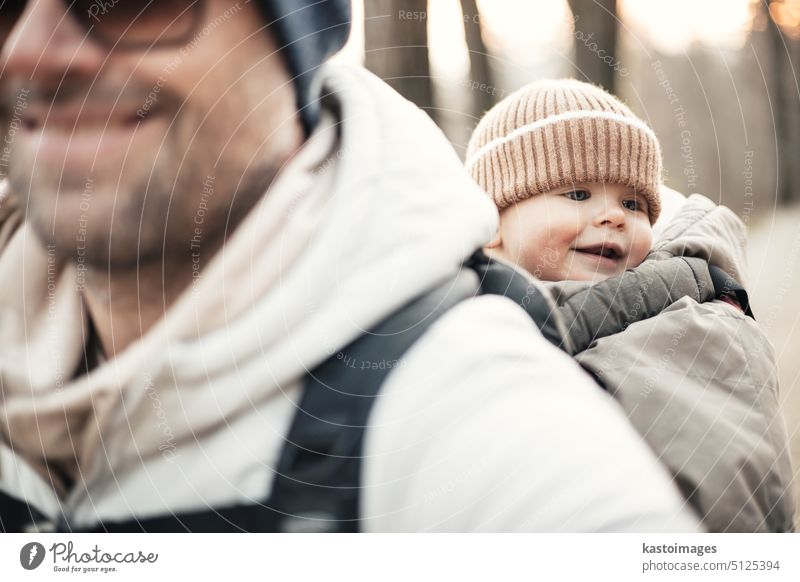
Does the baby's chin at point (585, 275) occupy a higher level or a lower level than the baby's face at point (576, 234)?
lower

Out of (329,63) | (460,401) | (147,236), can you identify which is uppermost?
(329,63)

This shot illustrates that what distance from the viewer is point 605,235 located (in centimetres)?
60

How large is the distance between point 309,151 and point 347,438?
20cm

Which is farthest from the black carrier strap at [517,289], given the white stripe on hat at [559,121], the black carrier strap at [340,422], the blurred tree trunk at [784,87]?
the blurred tree trunk at [784,87]

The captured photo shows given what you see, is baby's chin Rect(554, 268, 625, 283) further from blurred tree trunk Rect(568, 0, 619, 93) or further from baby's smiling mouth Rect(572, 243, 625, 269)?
blurred tree trunk Rect(568, 0, 619, 93)

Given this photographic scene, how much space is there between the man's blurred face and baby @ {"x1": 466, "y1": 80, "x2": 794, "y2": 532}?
187 millimetres

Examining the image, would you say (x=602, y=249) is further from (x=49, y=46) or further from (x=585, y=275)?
(x=49, y=46)

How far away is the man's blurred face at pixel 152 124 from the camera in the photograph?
1.80 ft

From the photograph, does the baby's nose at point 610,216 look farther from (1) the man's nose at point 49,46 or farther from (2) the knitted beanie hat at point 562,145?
(1) the man's nose at point 49,46

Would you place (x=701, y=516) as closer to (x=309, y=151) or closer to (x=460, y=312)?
(x=460, y=312)

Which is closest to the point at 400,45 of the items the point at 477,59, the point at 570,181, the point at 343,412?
the point at 477,59

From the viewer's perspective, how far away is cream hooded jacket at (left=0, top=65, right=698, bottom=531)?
51 centimetres

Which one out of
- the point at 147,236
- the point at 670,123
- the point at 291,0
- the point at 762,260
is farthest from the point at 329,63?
the point at 762,260

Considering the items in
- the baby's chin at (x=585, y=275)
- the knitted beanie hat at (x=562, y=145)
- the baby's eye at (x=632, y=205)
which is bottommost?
the baby's chin at (x=585, y=275)
